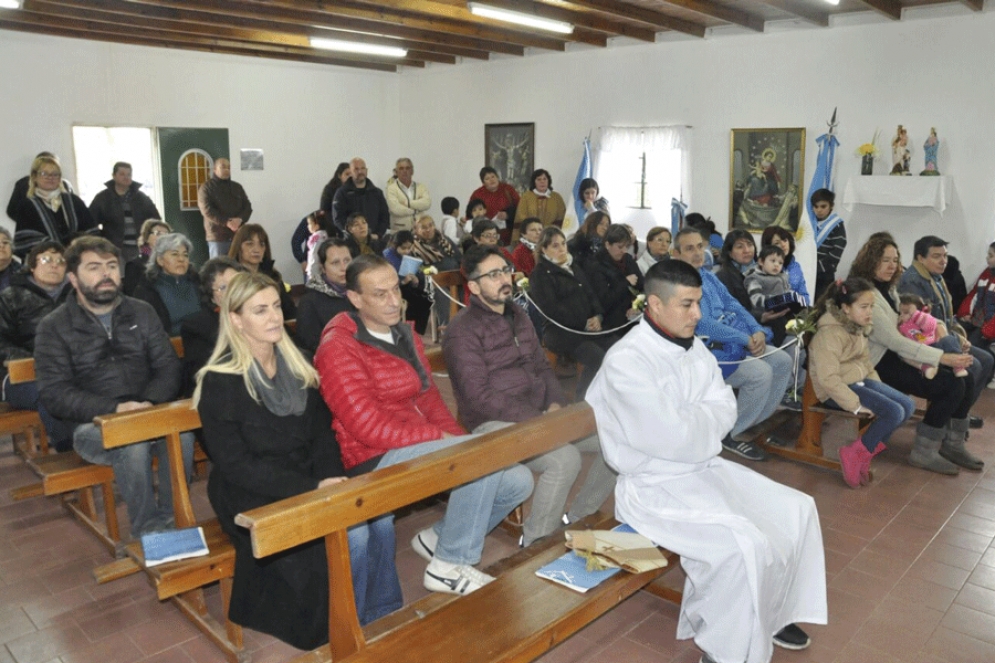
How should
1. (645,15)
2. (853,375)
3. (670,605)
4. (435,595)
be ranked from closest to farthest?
(435,595) < (670,605) < (853,375) < (645,15)

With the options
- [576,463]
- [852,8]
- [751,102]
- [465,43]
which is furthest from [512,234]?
[576,463]

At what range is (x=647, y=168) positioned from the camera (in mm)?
11156

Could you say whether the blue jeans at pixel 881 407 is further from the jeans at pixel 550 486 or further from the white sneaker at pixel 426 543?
the white sneaker at pixel 426 543

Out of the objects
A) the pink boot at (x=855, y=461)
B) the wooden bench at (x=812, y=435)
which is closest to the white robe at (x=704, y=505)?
the pink boot at (x=855, y=461)

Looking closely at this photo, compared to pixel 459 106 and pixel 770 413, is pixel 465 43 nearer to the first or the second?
pixel 459 106

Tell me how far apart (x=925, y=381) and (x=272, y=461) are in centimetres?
438

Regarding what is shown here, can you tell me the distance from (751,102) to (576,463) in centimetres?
741

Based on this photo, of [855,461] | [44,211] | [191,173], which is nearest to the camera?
[855,461]

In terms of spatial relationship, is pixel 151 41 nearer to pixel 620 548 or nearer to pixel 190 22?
pixel 190 22

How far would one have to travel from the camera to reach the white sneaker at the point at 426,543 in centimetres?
402

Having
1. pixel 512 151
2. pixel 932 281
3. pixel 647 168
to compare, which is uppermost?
pixel 512 151

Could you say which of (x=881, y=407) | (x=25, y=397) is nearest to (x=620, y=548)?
(x=881, y=407)

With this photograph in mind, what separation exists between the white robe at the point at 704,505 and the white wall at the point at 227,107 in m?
9.56

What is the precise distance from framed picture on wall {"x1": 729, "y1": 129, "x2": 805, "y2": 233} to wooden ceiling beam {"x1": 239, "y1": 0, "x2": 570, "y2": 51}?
272 centimetres
